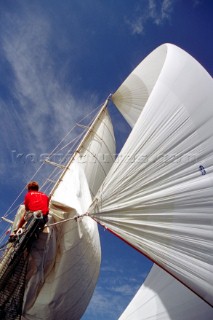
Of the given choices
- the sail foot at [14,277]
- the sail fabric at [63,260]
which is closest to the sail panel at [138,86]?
the sail fabric at [63,260]

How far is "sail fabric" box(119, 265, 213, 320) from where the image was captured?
25.2ft

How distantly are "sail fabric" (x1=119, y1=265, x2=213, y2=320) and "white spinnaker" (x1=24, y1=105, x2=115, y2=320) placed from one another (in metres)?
1.48

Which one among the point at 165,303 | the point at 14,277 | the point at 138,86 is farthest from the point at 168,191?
the point at 138,86

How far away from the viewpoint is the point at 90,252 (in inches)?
333

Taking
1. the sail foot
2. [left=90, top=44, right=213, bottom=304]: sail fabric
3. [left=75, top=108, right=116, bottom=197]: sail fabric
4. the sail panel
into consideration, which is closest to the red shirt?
the sail foot

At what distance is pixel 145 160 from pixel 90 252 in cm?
332

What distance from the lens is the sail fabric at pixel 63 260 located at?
7.05 metres

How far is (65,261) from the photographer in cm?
771

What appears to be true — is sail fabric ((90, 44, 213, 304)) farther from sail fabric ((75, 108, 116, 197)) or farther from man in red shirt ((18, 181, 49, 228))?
sail fabric ((75, 108, 116, 197))

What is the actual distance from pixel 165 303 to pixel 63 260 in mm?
2960

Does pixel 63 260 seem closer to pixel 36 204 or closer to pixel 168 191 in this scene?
pixel 36 204

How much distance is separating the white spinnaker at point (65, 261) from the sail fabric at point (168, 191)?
4.25 ft

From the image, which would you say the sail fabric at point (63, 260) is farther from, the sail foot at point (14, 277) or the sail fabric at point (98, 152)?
the sail fabric at point (98, 152)

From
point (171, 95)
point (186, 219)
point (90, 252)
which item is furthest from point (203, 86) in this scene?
point (90, 252)
